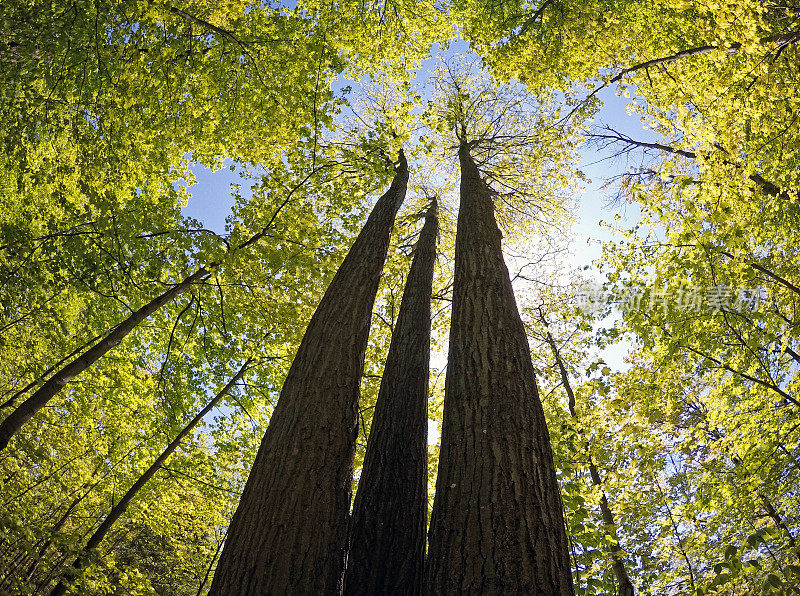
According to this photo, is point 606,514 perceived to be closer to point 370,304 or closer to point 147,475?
point 370,304

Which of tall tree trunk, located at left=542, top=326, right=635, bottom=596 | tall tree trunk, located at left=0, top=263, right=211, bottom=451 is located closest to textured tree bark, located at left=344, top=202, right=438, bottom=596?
tall tree trunk, located at left=542, top=326, right=635, bottom=596

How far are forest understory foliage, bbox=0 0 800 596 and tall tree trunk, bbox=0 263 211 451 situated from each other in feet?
0.12

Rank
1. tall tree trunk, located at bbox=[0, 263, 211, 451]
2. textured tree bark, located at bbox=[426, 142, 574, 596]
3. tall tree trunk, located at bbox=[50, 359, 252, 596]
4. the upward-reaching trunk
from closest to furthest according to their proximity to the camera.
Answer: textured tree bark, located at bbox=[426, 142, 574, 596], the upward-reaching trunk, tall tree trunk, located at bbox=[0, 263, 211, 451], tall tree trunk, located at bbox=[50, 359, 252, 596]

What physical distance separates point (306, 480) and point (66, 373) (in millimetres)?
4212

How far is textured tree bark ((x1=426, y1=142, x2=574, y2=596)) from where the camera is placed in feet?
5.82

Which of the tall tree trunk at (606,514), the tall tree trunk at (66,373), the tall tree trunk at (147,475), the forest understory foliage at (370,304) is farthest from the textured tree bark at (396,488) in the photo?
the tall tree trunk at (147,475)

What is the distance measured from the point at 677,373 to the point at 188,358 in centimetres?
912

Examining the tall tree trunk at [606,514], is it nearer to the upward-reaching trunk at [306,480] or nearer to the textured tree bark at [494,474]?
the textured tree bark at [494,474]

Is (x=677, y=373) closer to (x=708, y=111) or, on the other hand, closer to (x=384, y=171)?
(x=708, y=111)

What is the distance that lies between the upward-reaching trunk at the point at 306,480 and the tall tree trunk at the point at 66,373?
3.22m

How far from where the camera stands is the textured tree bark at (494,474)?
178cm

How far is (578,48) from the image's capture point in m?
6.08

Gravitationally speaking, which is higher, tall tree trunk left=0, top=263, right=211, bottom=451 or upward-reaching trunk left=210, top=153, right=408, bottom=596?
tall tree trunk left=0, top=263, right=211, bottom=451

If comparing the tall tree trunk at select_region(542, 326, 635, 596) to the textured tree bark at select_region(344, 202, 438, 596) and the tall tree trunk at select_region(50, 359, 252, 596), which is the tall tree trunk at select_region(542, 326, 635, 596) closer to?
the textured tree bark at select_region(344, 202, 438, 596)
